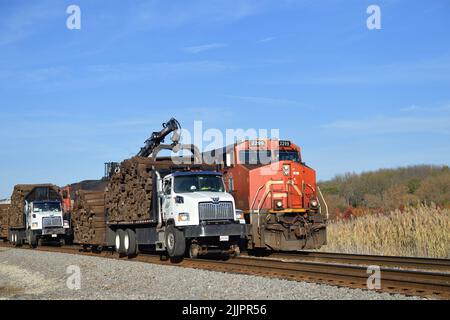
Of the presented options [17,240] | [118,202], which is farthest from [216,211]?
[17,240]

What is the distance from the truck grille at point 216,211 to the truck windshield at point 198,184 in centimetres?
93

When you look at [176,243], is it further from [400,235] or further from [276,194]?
[400,235]

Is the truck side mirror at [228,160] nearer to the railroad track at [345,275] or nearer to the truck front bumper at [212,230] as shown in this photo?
the truck front bumper at [212,230]

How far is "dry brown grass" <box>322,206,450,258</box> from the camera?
19.8 meters

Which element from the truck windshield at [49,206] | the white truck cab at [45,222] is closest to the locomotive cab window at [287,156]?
the white truck cab at [45,222]

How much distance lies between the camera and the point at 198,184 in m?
19.0

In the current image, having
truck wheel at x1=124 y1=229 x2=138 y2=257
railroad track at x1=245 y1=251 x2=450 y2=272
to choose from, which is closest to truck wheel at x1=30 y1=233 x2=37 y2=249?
truck wheel at x1=124 y1=229 x2=138 y2=257

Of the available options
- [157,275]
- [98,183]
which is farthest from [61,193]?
[157,275]

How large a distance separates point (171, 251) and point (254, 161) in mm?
4640

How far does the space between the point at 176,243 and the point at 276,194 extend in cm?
412

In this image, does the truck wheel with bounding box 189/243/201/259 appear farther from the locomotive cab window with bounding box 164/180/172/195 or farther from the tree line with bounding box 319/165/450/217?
the tree line with bounding box 319/165/450/217

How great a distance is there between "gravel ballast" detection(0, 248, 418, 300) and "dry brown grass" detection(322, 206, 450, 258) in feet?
27.8

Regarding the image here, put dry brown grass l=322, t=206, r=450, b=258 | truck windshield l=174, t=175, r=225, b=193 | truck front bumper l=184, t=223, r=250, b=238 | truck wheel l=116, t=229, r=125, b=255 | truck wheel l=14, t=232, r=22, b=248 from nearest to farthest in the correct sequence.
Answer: truck front bumper l=184, t=223, r=250, b=238, truck windshield l=174, t=175, r=225, b=193, dry brown grass l=322, t=206, r=450, b=258, truck wheel l=116, t=229, r=125, b=255, truck wheel l=14, t=232, r=22, b=248

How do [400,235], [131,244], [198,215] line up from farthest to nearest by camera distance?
[131,244]
[400,235]
[198,215]
